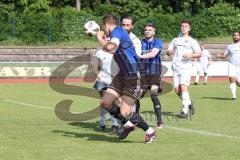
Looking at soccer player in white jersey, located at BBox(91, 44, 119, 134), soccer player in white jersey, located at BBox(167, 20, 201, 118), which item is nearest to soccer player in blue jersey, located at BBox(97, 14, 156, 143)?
soccer player in white jersey, located at BBox(91, 44, 119, 134)

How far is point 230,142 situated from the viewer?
35.8ft

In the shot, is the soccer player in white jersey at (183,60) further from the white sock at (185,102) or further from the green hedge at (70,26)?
the green hedge at (70,26)

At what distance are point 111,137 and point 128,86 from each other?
140cm

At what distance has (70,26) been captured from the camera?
47281mm

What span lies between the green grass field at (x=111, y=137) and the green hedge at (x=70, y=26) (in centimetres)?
2745

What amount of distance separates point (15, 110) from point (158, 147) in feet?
24.2

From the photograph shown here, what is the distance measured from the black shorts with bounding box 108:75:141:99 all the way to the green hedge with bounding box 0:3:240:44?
112 feet

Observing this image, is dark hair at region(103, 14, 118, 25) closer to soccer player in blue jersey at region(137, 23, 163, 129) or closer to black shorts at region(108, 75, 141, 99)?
black shorts at region(108, 75, 141, 99)

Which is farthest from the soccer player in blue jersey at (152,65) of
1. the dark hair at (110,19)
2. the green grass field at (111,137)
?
the dark hair at (110,19)

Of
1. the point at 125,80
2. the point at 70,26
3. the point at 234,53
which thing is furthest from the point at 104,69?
the point at 70,26

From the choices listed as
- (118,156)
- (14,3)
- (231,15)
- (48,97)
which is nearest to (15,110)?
(48,97)

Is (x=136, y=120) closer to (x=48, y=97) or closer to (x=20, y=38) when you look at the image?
(x=48, y=97)

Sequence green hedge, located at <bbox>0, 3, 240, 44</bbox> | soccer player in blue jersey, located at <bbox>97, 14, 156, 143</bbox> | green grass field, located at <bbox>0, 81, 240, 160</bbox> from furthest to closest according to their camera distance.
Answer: green hedge, located at <bbox>0, 3, 240, 44</bbox>
soccer player in blue jersey, located at <bbox>97, 14, 156, 143</bbox>
green grass field, located at <bbox>0, 81, 240, 160</bbox>

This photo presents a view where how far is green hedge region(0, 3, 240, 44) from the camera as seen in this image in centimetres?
4553
